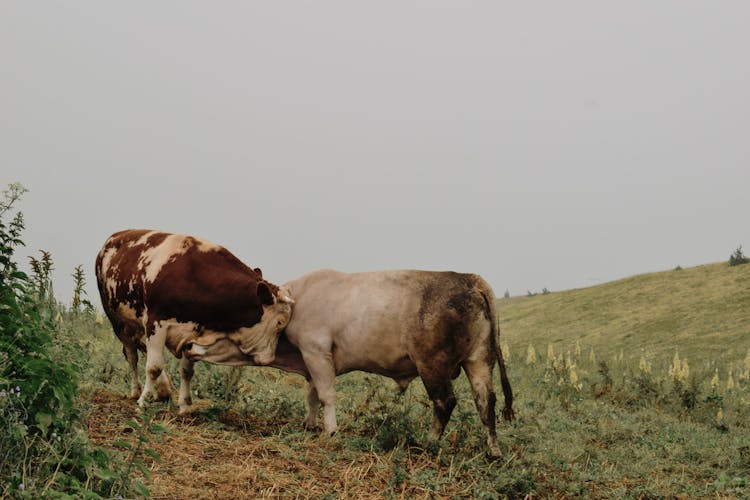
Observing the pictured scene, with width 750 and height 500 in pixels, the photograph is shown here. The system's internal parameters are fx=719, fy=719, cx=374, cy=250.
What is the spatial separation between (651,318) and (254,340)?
676 inches

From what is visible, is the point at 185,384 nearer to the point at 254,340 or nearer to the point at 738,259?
the point at 254,340

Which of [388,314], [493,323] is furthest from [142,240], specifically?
[493,323]

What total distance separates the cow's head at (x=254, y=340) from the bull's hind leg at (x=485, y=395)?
81.9 inches

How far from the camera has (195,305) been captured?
763cm

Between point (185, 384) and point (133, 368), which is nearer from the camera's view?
point (185, 384)

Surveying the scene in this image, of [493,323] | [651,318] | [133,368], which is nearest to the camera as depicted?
[493,323]

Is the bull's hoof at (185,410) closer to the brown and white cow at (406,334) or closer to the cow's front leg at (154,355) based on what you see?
the cow's front leg at (154,355)

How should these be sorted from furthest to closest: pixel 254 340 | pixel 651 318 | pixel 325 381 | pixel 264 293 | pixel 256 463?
pixel 651 318 < pixel 254 340 < pixel 264 293 < pixel 325 381 < pixel 256 463

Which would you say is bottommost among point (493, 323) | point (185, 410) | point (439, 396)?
point (185, 410)

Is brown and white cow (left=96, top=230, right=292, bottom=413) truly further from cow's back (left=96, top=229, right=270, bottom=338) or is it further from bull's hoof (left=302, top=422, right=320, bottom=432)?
bull's hoof (left=302, top=422, right=320, bottom=432)

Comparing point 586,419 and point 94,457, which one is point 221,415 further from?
point 586,419

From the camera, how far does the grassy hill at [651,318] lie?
19125mm

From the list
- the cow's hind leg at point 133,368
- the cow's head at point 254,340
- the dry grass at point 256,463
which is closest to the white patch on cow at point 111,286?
the cow's hind leg at point 133,368

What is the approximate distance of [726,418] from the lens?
12.8 metres
